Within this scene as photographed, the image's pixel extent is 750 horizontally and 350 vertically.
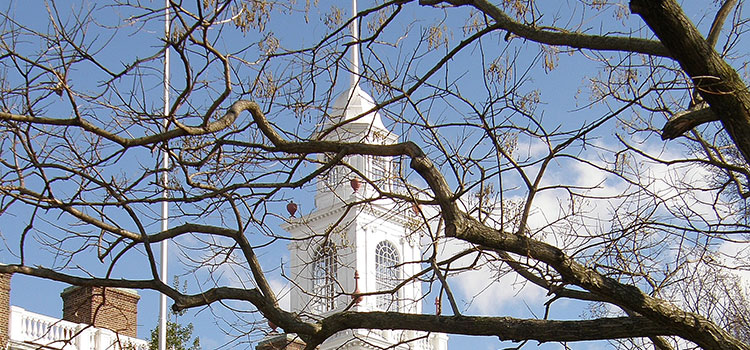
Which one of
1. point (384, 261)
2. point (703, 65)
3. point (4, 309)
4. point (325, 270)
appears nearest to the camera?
point (703, 65)

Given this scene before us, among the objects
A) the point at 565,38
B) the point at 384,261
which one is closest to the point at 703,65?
the point at 565,38

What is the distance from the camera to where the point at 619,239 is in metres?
9.58

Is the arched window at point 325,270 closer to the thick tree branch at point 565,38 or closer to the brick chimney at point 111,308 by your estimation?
the thick tree branch at point 565,38

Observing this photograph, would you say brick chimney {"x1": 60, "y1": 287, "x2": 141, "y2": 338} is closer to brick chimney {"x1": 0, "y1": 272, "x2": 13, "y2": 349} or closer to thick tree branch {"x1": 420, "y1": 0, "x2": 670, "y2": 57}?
brick chimney {"x1": 0, "y1": 272, "x2": 13, "y2": 349}

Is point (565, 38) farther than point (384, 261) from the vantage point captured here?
No

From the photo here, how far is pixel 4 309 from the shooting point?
66.2 ft

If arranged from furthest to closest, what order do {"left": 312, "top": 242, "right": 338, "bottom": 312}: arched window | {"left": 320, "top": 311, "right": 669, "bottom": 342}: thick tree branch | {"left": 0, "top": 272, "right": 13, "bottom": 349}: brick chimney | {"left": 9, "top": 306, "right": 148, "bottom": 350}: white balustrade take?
{"left": 9, "top": 306, "right": 148, "bottom": 350}: white balustrade
{"left": 0, "top": 272, "right": 13, "bottom": 349}: brick chimney
{"left": 312, "top": 242, "right": 338, "bottom": 312}: arched window
{"left": 320, "top": 311, "right": 669, "bottom": 342}: thick tree branch

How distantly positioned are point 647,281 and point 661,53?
2.90m

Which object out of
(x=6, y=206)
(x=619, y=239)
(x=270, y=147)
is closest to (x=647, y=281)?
(x=619, y=239)

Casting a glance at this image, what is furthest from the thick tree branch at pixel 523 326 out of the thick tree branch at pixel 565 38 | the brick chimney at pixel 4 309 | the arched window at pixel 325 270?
the brick chimney at pixel 4 309

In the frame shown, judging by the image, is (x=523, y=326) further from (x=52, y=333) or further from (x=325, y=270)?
(x=52, y=333)

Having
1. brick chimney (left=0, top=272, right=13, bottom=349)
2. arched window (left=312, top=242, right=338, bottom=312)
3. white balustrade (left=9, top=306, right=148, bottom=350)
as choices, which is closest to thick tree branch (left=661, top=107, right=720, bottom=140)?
arched window (left=312, top=242, right=338, bottom=312)

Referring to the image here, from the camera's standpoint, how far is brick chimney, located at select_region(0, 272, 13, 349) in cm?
1994

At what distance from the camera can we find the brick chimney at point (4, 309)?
19.9m
